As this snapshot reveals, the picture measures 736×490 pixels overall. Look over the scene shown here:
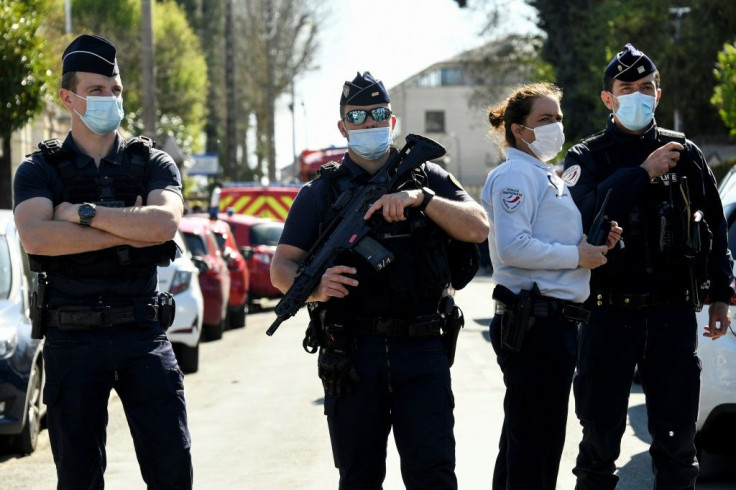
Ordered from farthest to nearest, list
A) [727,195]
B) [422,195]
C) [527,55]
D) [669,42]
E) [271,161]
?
[271,161] → [527,55] → [669,42] → [727,195] → [422,195]

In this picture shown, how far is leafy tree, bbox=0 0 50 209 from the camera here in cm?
1716

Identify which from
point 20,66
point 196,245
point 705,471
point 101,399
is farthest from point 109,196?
point 196,245

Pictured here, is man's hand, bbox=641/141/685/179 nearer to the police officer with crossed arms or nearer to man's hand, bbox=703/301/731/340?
man's hand, bbox=703/301/731/340

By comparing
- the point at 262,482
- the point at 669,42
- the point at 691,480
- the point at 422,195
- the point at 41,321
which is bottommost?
the point at 262,482

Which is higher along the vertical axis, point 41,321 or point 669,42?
point 669,42

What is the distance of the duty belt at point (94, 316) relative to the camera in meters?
5.54

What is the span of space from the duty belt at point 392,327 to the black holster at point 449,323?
0.34 ft

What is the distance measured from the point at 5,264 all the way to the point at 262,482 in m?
2.99

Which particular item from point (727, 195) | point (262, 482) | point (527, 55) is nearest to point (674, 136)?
point (727, 195)

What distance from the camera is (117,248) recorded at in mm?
5648

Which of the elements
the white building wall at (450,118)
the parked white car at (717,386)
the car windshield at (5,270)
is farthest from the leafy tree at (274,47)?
the parked white car at (717,386)

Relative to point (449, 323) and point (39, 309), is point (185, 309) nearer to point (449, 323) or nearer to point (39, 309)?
point (39, 309)

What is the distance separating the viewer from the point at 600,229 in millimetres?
5926

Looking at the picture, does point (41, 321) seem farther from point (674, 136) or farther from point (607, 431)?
point (674, 136)
